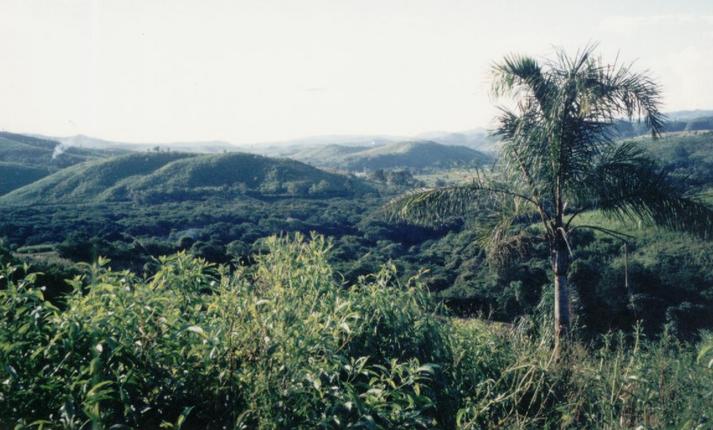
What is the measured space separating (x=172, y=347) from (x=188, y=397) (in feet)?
0.71

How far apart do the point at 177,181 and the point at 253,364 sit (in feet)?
179

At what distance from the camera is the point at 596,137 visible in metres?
6.21

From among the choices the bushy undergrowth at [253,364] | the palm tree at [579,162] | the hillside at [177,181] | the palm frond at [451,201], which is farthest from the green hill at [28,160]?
the bushy undergrowth at [253,364]

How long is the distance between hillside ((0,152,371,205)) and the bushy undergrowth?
155 feet

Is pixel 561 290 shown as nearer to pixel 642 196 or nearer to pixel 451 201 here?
pixel 642 196

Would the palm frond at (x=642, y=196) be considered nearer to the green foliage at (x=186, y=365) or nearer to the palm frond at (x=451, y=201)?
the palm frond at (x=451, y=201)

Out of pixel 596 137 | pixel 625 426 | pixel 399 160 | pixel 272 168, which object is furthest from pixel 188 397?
pixel 399 160

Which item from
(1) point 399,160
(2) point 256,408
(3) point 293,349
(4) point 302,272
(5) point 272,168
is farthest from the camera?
(1) point 399,160

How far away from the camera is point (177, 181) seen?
53.4m

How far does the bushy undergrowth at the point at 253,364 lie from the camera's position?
1.87m

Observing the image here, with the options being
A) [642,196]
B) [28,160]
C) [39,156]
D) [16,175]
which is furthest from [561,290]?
[39,156]

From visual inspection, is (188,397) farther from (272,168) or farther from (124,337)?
(272,168)

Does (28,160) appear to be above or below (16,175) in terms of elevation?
above

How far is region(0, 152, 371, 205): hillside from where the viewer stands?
47.9m
